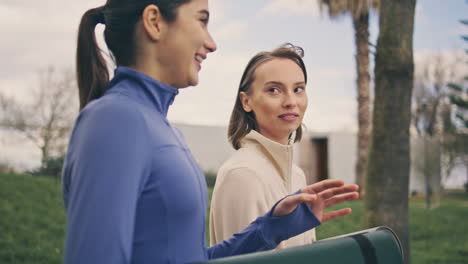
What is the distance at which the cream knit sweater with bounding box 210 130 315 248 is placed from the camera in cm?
171

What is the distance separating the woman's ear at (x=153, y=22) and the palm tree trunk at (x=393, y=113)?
3.59 metres

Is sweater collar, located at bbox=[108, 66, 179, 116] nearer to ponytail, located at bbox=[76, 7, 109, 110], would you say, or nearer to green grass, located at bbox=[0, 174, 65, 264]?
ponytail, located at bbox=[76, 7, 109, 110]

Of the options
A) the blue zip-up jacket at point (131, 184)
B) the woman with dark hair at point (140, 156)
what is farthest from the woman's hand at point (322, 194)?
the blue zip-up jacket at point (131, 184)

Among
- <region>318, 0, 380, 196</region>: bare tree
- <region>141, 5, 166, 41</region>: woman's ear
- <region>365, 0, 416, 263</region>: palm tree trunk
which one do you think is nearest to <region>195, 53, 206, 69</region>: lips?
<region>141, 5, 166, 41</region>: woman's ear

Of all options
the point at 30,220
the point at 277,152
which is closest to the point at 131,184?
the point at 277,152

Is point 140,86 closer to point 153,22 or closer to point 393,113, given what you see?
point 153,22

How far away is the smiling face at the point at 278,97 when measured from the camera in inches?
75.7

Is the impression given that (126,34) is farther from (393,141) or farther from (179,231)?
(393,141)

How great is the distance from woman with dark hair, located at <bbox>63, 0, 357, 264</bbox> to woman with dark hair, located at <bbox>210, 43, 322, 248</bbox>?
0.44 meters

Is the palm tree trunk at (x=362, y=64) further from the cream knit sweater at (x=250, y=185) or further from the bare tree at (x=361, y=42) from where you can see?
the cream knit sweater at (x=250, y=185)

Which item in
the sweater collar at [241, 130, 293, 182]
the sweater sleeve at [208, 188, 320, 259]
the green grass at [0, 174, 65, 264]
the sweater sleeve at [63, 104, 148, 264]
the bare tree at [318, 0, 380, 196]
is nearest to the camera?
the sweater sleeve at [63, 104, 148, 264]

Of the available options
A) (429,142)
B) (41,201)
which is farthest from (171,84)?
(429,142)

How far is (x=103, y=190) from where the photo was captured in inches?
33.0

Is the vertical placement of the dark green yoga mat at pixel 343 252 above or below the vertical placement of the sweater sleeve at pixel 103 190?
below
